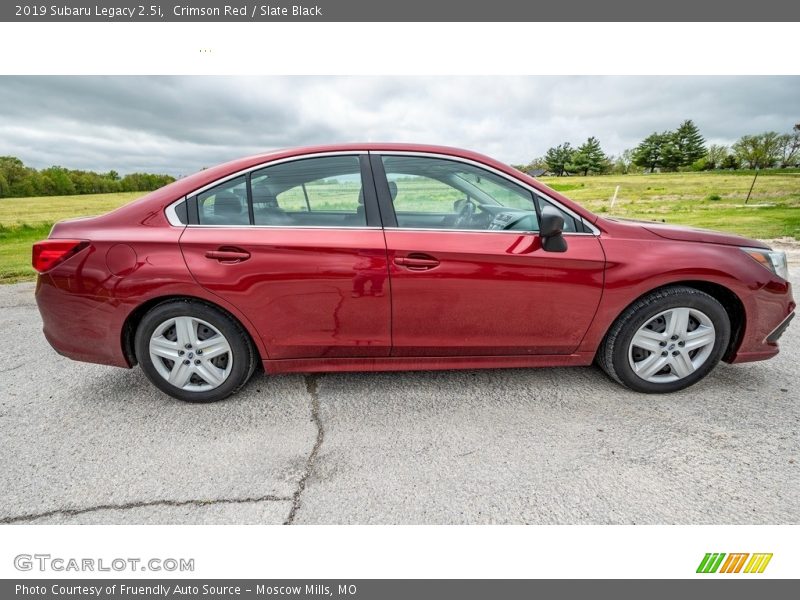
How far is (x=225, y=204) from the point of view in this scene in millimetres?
2408

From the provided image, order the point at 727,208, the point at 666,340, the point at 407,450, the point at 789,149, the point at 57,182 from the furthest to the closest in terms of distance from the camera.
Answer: the point at 789,149 < the point at 57,182 < the point at 727,208 < the point at 666,340 < the point at 407,450

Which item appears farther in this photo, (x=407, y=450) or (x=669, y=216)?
(x=669, y=216)

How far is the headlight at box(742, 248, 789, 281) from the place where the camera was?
257 centimetres

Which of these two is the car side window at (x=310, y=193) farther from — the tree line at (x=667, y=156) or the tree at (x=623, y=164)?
the tree at (x=623, y=164)

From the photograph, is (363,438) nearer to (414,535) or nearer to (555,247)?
(414,535)

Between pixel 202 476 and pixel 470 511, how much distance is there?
52.2 inches

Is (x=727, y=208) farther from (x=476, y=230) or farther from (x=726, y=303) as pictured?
(x=476, y=230)

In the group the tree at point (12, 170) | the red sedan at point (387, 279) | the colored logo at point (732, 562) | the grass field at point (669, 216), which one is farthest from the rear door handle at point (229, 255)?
the tree at point (12, 170)

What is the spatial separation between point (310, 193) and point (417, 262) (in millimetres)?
843

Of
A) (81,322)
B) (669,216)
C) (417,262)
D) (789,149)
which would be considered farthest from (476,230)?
(789,149)

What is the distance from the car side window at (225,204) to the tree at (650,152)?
91.3 metres

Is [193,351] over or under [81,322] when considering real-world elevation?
under

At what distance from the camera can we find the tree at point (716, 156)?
2270 inches

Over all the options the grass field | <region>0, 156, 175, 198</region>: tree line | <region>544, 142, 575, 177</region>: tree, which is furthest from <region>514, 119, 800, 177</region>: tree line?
<region>0, 156, 175, 198</region>: tree line
